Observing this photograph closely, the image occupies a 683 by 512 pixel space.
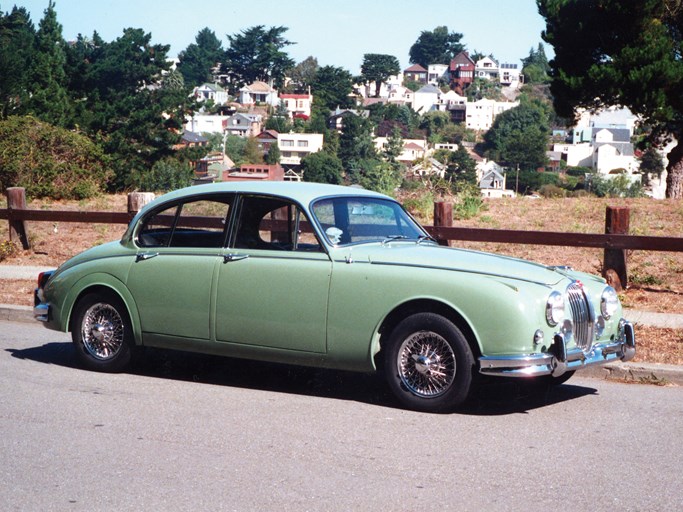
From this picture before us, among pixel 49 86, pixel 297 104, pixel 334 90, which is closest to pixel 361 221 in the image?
pixel 49 86

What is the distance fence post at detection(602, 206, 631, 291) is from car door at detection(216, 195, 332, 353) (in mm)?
5671

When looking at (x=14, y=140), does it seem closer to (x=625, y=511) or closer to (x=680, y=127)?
(x=680, y=127)

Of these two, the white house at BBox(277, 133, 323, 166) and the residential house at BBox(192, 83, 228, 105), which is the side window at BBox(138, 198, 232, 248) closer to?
the white house at BBox(277, 133, 323, 166)

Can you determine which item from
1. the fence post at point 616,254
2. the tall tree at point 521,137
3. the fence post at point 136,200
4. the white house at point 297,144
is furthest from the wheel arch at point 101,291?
the tall tree at point 521,137

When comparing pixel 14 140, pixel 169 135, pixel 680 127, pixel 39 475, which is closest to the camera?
pixel 39 475

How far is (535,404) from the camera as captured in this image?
758cm

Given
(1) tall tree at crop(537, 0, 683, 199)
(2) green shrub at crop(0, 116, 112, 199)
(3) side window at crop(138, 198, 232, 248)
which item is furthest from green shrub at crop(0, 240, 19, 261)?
(1) tall tree at crop(537, 0, 683, 199)

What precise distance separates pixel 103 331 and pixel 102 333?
0.06 ft

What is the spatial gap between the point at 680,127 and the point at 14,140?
1808cm

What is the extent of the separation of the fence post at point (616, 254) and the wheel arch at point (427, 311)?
5.92m

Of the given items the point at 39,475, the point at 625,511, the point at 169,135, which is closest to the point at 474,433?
the point at 625,511

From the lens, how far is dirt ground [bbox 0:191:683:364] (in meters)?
12.2

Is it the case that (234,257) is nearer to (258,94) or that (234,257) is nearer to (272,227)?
(272,227)

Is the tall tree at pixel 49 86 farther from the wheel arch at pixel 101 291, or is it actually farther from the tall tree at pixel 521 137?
the tall tree at pixel 521 137
